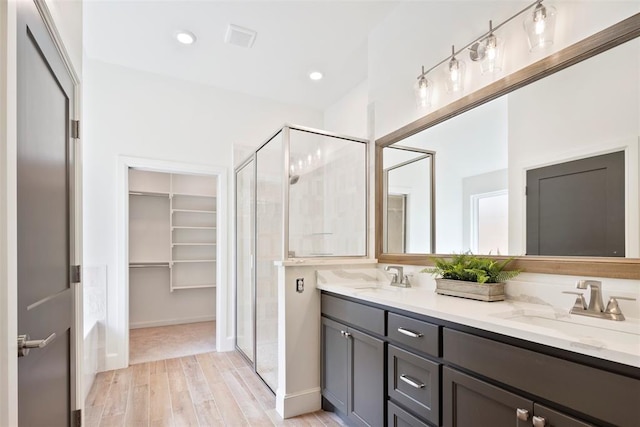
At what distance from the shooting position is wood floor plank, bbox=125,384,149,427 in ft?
7.51

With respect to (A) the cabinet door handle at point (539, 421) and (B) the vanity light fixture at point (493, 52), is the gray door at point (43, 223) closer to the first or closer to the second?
(A) the cabinet door handle at point (539, 421)

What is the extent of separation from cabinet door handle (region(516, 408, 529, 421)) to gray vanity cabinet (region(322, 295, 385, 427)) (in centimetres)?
76

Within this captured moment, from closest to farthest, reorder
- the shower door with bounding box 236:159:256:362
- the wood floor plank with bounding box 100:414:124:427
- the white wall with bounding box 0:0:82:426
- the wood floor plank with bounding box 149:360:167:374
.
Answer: the white wall with bounding box 0:0:82:426, the wood floor plank with bounding box 100:414:124:427, the wood floor plank with bounding box 149:360:167:374, the shower door with bounding box 236:159:256:362

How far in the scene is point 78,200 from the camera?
1842mm

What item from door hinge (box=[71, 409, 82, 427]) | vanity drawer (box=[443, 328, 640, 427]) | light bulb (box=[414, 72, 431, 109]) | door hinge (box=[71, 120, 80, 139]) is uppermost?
light bulb (box=[414, 72, 431, 109])

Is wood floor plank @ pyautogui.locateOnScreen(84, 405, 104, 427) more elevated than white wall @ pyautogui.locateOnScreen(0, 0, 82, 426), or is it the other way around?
white wall @ pyautogui.locateOnScreen(0, 0, 82, 426)

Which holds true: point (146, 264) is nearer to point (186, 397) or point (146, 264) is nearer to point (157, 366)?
point (157, 366)

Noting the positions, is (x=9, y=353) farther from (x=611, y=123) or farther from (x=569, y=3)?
(x=569, y=3)

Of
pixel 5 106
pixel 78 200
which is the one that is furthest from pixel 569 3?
pixel 78 200

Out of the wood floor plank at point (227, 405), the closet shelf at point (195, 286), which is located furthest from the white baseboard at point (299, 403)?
the closet shelf at point (195, 286)

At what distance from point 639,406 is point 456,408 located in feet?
2.13

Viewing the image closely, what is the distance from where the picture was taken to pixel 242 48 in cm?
310

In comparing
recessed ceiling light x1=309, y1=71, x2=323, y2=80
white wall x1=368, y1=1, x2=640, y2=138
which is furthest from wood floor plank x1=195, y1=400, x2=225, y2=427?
recessed ceiling light x1=309, y1=71, x2=323, y2=80

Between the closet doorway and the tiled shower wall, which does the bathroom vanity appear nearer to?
the tiled shower wall
